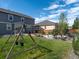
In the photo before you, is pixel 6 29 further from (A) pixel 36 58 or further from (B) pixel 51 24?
(B) pixel 51 24

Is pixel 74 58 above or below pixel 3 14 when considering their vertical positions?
below

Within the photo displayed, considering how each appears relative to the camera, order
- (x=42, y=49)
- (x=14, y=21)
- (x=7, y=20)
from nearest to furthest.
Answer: (x=42, y=49) < (x=7, y=20) < (x=14, y=21)

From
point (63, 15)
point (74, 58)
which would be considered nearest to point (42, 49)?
point (74, 58)

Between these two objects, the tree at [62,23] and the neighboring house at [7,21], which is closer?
the neighboring house at [7,21]

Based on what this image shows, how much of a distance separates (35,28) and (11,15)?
14064 mm

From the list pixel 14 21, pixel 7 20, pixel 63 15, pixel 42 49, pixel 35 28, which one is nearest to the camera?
pixel 42 49

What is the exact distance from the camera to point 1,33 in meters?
31.9

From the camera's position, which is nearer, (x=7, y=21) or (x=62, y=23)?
(x=7, y=21)

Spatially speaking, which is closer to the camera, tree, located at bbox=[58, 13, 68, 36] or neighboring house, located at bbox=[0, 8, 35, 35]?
neighboring house, located at bbox=[0, 8, 35, 35]

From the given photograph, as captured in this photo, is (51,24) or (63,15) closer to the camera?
(63,15)

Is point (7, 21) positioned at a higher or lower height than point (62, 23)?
higher

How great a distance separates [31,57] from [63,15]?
Answer: 108 feet

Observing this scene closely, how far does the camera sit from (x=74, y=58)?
9867mm

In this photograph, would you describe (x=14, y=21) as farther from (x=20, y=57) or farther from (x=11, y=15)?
(x=20, y=57)
